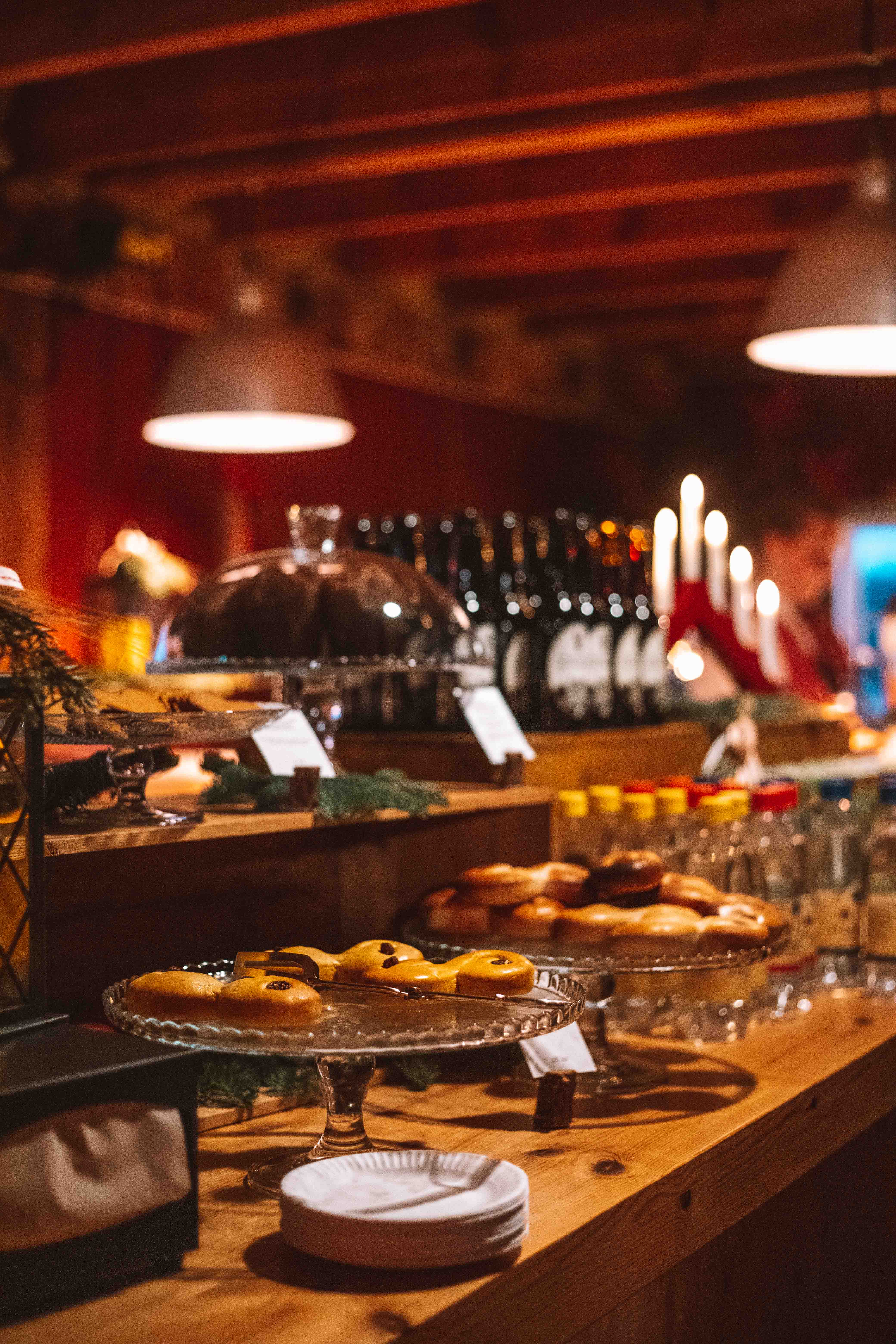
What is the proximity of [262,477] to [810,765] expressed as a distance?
3267 mm

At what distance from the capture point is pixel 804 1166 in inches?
60.5

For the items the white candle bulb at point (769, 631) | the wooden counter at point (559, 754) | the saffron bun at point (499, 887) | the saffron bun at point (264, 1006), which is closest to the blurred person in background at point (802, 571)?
the white candle bulb at point (769, 631)

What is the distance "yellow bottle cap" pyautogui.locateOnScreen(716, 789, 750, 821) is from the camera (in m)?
1.93

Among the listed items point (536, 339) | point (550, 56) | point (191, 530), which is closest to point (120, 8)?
point (550, 56)

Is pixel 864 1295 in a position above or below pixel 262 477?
below

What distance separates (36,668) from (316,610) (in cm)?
71

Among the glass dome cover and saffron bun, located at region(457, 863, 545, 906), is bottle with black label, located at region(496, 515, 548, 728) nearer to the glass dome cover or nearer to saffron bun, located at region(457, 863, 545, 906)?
the glass dome cover

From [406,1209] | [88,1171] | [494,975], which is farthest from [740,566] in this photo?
[88,1171]

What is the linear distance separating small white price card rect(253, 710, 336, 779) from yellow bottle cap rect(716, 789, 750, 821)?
554 millimetres

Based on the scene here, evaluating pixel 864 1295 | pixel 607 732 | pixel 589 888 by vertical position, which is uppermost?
pixel 607 732

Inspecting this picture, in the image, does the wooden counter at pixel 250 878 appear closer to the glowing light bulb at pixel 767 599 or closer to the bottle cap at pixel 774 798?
the bottle cap at pixel 774 798

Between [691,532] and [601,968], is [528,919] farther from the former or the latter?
[691,532]

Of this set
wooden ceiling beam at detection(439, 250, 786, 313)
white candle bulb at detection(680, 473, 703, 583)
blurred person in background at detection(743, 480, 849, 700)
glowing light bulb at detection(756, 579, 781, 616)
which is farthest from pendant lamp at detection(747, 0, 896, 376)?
wooden ceiling beam at detection(439, 250, 786, 313)

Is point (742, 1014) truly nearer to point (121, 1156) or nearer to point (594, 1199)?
point (594, 1199)
